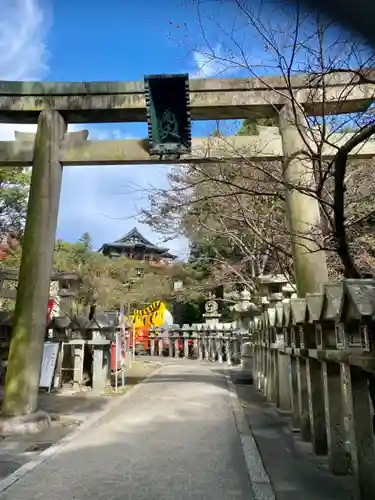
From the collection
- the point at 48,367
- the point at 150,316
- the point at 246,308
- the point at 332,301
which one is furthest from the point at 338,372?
the point at 150,316

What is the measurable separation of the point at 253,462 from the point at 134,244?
132 feet

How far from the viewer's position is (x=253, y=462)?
4895 millimetres

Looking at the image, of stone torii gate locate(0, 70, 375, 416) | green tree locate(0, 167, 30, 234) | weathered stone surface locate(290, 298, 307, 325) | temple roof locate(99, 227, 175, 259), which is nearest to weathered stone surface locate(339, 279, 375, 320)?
weathered stone surface locate(290, 298, 307, 325)

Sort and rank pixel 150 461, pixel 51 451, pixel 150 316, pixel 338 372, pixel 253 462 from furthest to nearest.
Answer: pixel 150 316, pixel 51 451, pixel 150 461, pixel 253 462, pixel 338 372

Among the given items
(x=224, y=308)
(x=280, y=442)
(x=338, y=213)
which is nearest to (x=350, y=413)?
(x=338, y=213)

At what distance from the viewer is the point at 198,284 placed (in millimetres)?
24344

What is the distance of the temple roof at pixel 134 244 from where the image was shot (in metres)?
44.4

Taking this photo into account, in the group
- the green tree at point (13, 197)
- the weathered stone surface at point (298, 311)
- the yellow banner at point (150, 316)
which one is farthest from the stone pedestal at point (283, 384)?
the yellow banner at point (150, 316)

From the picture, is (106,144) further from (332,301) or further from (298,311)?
(332,301)

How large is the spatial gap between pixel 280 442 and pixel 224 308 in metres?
22.3

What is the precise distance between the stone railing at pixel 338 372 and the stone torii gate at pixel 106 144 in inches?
89.5

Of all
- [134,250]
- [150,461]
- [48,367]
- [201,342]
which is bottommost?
[150,461]

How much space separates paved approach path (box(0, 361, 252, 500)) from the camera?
407cm

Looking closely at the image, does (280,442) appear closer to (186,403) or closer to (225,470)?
(225,470)
